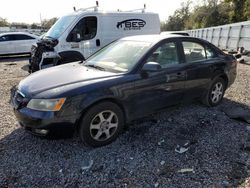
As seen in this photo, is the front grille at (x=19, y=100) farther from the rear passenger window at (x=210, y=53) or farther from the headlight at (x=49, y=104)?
the rear passenger window at (x=210, y=53)

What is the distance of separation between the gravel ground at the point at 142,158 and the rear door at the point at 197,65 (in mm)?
581

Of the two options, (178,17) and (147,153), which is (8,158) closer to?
(147,153)

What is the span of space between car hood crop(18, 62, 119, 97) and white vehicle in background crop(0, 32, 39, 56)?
35.7 ft

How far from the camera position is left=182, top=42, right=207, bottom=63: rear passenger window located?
14.4 ft

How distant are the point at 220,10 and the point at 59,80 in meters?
41.6

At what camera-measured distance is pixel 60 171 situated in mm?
2998

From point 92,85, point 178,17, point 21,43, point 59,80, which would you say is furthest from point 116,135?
point 178,17

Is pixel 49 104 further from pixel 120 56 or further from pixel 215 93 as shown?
Answer: pixel 215 93

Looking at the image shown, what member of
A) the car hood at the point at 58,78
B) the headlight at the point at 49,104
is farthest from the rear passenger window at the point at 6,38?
the headlight at the point at 49,104

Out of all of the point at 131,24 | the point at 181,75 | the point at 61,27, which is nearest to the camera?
the point at 181,75

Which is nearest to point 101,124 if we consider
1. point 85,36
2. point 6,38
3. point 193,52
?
point 193,52

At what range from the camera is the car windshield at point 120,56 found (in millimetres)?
3775

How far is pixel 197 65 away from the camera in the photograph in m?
4.50

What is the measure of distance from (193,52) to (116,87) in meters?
1.99
